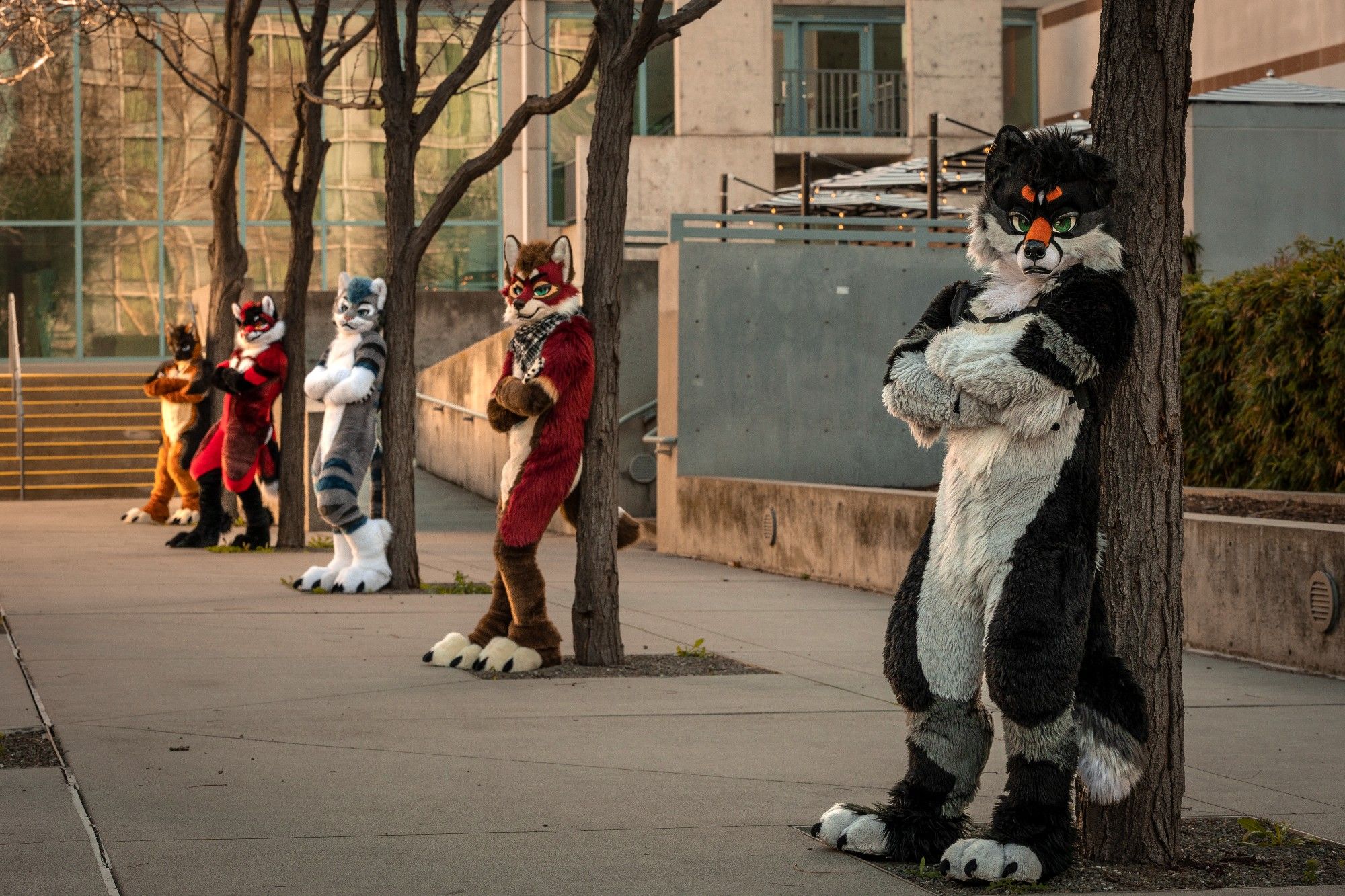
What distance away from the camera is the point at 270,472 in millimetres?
16000

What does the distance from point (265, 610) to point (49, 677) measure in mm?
2886

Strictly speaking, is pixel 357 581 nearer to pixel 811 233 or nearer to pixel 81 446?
pixel 811 233

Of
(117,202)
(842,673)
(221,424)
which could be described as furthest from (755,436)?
(117,202)

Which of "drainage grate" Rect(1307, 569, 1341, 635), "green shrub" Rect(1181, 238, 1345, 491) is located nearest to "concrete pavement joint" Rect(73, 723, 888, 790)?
"drainage grate" Rect(1307, 569, 1341, 635)

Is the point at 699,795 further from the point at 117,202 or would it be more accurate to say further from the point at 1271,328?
the point at 117,202

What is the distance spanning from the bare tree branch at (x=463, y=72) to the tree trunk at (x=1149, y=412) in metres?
8.13

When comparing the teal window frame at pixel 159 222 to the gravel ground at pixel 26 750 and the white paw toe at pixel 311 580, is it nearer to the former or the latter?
the white paw toe at pixel 311 580

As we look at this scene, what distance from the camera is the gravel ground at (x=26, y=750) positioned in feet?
21.1

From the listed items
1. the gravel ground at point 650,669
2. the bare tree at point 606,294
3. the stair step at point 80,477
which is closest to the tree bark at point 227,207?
the stair step at point 80,477

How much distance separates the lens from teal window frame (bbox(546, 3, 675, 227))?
33000 millimetres

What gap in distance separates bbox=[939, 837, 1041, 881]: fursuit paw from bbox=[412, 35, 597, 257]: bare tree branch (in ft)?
20.2

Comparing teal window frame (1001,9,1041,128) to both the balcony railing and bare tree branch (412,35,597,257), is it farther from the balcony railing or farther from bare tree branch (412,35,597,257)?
bare tree branch (412,35,597,257)

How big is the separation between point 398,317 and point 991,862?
348 inches

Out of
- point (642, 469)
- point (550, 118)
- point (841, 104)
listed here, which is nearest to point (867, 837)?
point (642, 469)
